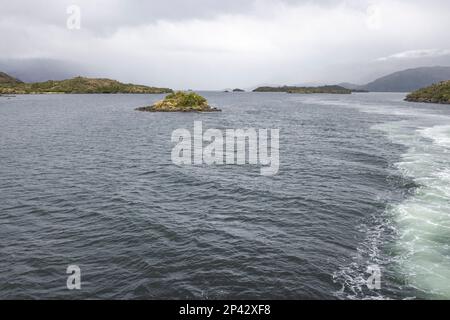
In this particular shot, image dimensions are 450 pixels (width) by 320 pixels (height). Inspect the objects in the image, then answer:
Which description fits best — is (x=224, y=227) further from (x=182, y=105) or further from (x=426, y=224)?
(x=182, y=105)

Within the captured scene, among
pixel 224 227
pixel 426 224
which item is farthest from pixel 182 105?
pixel 426 224

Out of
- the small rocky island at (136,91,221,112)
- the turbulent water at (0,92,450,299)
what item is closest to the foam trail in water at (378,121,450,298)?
the turbulent water at (0,92,450,299)

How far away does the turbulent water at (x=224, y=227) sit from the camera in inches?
828

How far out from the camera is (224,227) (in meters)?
29.3

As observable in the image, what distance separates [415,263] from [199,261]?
1405 cm

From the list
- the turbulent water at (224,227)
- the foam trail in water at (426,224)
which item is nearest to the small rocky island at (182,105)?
the turbulent water at (224,227)

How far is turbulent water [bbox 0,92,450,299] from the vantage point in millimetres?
21031

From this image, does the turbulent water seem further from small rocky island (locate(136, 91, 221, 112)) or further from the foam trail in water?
small rocky island (locate(136, 91, 221, 112))

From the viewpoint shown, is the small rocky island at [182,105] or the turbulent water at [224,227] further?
the small rocky island at [182,105]

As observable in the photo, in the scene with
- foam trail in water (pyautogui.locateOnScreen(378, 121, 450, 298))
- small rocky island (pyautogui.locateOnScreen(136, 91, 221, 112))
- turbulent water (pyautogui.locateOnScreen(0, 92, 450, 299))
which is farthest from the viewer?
small rocky island (pyautogui.locateOnScreen(136, 91, 221, 112))

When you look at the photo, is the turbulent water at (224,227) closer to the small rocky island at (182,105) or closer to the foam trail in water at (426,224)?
the foam trail in water at (426,224)
